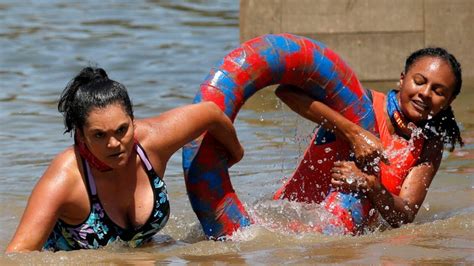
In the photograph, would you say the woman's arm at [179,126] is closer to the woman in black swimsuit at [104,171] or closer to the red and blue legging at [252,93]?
the woman in black swimsuit at [104,171]

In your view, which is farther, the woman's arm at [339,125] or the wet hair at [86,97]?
the woman's arm at [339,125]

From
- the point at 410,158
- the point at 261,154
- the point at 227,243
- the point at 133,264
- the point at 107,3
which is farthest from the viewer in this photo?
the point at 107,3

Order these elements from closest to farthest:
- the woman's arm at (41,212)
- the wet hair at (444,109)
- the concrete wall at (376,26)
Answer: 1. the woman's arm at (41,212)
2. the wet hair at (444,109)
3. the concrete wall at (376,26)

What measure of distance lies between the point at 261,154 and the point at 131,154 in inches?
133

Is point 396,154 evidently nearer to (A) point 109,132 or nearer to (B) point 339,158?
(B) point 339,158

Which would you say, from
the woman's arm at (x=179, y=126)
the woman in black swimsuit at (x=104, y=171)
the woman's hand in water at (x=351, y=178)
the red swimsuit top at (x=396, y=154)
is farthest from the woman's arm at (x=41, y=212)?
the red swimsuit top at (x=396, y=154)

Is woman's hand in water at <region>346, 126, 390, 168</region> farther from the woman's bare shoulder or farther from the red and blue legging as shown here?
the woman's bare shoulder

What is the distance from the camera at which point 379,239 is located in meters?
5.76

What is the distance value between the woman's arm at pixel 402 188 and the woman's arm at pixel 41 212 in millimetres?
1473

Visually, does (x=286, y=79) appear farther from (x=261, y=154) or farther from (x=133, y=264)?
(x=261, y=154)

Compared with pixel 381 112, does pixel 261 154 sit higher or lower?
lower

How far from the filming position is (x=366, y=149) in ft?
19.1

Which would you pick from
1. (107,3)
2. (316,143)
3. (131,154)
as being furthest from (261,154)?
(107,3)

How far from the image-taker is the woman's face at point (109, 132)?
5027mm
